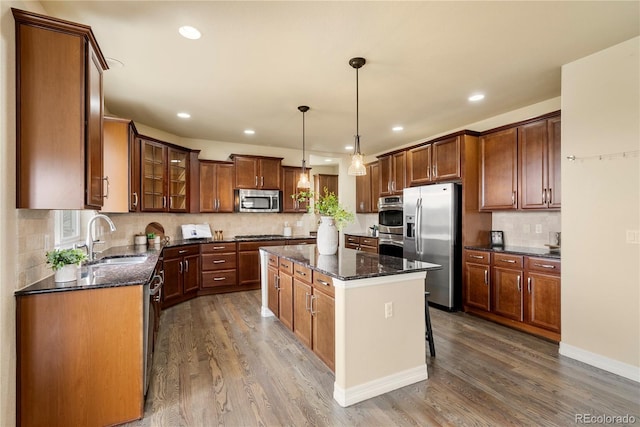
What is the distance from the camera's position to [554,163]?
3.32m

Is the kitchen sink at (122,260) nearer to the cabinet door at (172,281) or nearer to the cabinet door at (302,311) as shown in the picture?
the cabinet door at (172,281)

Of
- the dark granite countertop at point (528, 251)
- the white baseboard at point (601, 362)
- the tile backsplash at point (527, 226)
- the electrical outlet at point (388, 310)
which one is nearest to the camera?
the electrical outlet at point (388, 310)

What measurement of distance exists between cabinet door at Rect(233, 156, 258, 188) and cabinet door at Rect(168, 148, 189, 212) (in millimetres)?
842

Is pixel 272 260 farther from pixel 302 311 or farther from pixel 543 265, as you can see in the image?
pixel 543 265

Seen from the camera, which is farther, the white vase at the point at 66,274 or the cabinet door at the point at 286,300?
the cabinet door at the point at 286,300

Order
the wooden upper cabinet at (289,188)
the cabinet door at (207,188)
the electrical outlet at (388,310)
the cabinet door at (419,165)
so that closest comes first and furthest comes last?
the electrical outlet at (388,310) → the cabinet door at (419,165) → the cabinet door at (207,188) → the wooden upper cabinet at (289,188)

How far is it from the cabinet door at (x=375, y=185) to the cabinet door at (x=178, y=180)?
3434mm

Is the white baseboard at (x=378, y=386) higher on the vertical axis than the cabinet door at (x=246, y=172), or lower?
lower

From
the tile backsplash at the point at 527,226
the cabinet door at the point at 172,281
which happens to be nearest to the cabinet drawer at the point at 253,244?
the cabinet door at the point at 172,281

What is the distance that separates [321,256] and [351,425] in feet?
4.76

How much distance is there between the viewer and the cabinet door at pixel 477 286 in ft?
Answer: 12.2

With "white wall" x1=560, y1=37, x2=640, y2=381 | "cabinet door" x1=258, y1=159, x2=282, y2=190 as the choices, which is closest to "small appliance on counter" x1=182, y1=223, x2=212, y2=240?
"cabinet door" x1=258, y1=159, x2=282, y2=190

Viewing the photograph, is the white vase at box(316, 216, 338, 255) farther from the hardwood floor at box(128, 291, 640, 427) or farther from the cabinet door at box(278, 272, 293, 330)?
the hardwood floor at box(128, 291, 640, 427)

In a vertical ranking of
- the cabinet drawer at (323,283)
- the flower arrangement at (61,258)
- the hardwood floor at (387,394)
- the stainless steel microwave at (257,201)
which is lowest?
the hardwood floor at (387,394)
